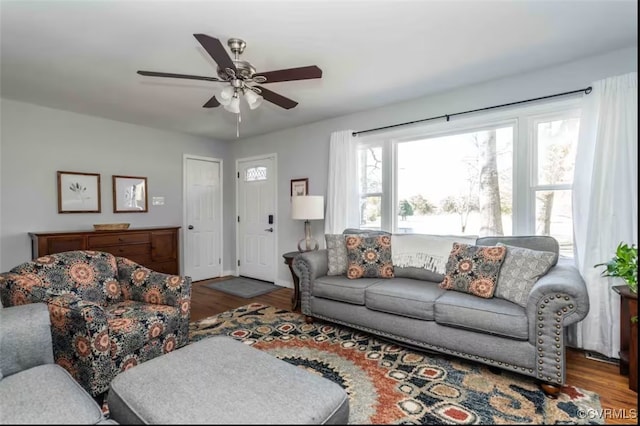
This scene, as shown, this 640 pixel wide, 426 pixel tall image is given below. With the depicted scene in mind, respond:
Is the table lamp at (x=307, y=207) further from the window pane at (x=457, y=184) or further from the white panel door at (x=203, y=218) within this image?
the white panel door at (x=203, y=218)

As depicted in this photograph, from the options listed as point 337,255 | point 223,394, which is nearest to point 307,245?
point 337,255

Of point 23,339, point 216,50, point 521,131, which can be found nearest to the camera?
point 23,339

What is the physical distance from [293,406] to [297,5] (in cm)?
206

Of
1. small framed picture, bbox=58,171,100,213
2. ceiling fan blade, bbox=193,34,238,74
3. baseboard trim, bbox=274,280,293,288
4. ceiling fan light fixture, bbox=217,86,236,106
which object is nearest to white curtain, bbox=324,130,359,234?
baseboard trim, bbox=274,280,293,288

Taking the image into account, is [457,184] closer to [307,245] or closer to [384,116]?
[384,116]

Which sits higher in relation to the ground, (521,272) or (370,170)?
(370,170)

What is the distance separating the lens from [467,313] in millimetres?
2141

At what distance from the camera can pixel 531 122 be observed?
9.13ft

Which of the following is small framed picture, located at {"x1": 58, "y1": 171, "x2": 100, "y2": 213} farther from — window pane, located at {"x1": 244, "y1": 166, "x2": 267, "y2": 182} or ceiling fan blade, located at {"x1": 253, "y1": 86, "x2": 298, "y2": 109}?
ceiling fan blade, located at {"x1": 253, "y1": 86, "x2": 298, "y2": 109}

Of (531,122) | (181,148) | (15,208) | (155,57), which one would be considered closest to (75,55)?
(155,57)

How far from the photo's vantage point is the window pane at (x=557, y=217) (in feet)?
8.77

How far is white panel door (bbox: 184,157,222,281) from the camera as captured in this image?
16.0 feet

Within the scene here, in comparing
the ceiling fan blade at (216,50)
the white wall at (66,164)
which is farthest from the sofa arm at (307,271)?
the white wall at (66,164)

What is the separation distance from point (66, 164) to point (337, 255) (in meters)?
3.41
